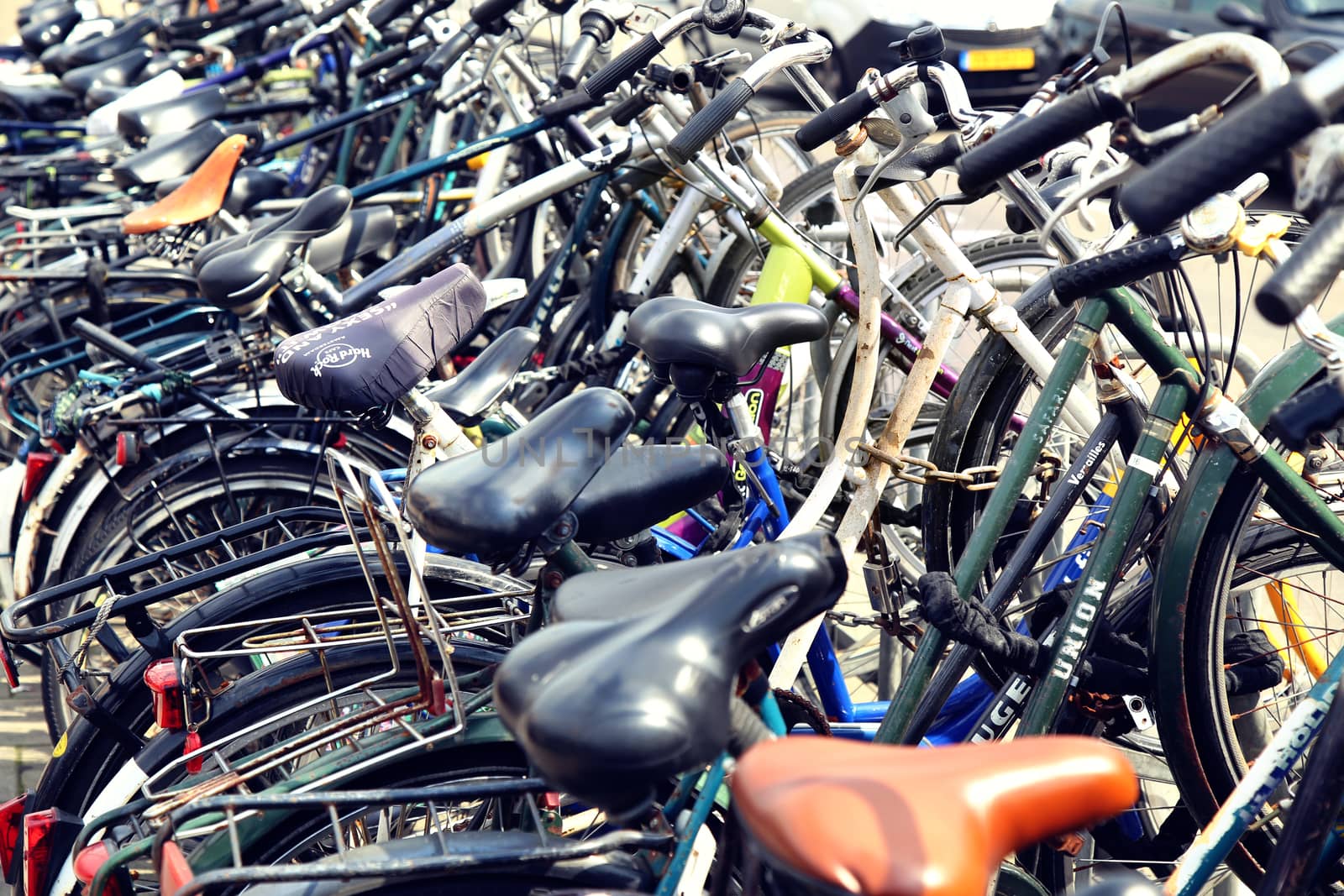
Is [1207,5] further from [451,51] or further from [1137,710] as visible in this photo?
[1137,710]

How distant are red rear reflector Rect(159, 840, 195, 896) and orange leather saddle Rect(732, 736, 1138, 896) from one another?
0.80 m

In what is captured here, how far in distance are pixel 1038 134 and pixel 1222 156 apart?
0.37 metres

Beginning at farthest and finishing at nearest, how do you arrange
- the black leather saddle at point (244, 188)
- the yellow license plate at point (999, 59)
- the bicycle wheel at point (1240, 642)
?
1. the yellow license plate at point (999, 59)
2. the black leather saddle at point (244, 188)
3. the bicycle wheel at point (1240, 642)

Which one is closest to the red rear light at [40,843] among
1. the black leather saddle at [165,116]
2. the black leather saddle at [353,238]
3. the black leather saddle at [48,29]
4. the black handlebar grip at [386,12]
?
the black leather saddle at [353,238]

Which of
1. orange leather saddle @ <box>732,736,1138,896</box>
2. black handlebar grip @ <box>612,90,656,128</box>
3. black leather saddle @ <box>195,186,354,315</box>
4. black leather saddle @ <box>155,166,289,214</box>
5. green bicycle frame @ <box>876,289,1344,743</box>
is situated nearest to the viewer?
orange leather saddle @ <box>732,736,1138,896</box>

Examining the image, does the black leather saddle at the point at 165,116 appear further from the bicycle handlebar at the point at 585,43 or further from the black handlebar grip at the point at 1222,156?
the black handlebar grip at the point at 1222,156

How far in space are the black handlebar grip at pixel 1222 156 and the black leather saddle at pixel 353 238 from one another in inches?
97.8

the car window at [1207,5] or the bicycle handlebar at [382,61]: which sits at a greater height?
the car window at [1207,5]

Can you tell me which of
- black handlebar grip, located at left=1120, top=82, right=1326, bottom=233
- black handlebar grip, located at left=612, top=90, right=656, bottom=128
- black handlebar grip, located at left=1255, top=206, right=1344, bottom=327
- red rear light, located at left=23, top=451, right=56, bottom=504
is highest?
black handlebar grip, located at left=1120, top=82, right=1326, bottom=233

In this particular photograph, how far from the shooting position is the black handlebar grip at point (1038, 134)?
1.50m

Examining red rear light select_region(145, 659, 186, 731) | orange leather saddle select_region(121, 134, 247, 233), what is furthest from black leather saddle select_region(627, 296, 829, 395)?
orange leather saddle select_region(121, 134, 247, 233)

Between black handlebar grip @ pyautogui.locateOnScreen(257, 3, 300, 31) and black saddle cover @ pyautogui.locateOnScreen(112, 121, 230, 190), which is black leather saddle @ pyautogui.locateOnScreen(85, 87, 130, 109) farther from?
black saddle cover @ pyautogui.locateOnScreen(112, 121, 230, 190)

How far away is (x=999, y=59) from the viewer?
755 cm

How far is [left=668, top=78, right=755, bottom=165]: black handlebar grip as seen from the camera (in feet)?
8.09
